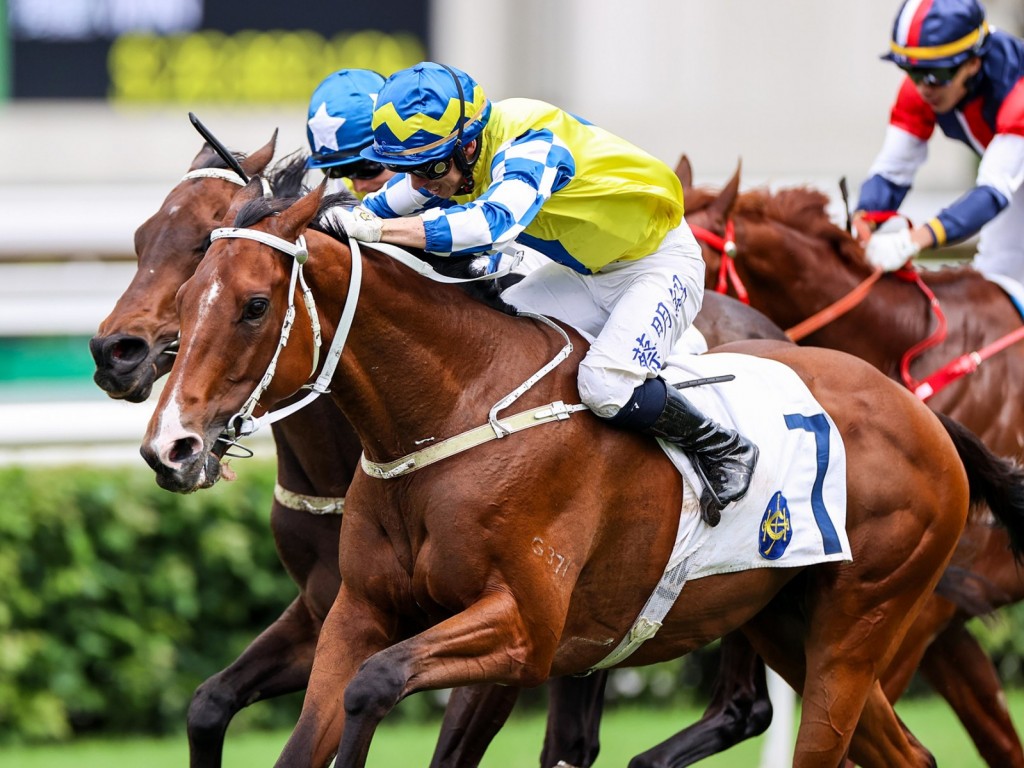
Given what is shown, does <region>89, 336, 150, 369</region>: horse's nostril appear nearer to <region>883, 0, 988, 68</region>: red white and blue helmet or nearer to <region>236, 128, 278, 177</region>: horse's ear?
<region>236, 128, 278, 177</region>: horse's ear

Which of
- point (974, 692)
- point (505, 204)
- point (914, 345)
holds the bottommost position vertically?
point (974, 692)

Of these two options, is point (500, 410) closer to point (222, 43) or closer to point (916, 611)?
point (916, 611)

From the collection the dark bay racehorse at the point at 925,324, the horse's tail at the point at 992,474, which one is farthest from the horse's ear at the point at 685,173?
the horse's tail at the point at 992,474

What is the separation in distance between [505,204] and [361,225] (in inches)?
12.0

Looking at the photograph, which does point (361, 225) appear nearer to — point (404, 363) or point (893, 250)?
point (404, 363)

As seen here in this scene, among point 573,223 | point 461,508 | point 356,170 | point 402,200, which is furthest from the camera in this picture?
point 356,170

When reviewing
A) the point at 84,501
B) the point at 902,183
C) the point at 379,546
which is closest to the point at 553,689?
the point at 379,546

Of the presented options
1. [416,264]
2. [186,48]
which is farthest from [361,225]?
[186,48]

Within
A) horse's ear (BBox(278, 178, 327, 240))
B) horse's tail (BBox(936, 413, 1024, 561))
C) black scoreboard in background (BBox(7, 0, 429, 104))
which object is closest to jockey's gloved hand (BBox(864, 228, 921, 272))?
horse's tail (BBox(936, 413, 1024, 561))

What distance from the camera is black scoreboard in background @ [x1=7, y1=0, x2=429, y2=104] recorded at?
915cm

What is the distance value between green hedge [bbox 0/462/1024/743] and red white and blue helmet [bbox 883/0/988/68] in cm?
251

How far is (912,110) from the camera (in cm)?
592

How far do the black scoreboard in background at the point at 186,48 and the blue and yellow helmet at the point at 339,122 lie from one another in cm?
461

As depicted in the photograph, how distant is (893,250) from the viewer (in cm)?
554
